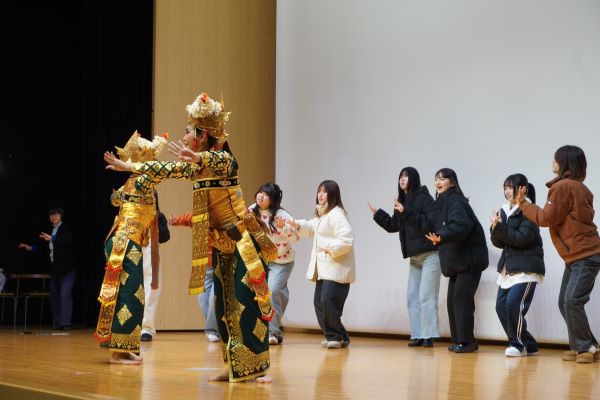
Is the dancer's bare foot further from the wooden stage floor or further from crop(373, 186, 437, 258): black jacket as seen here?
crop(373, 186, 437, 258): black jacket

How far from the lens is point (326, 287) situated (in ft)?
23.0

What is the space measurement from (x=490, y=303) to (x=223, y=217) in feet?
12.7

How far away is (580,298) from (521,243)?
2.76ft

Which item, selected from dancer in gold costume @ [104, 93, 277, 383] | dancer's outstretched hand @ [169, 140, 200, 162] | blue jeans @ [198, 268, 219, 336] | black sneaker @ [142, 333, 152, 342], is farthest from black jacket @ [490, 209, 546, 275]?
black sneaker @ [142, 333, 152, 342]

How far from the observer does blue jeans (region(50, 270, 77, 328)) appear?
31.9 ft

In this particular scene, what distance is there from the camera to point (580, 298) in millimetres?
5656

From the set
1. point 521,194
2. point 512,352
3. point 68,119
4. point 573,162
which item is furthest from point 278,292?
point 68,119

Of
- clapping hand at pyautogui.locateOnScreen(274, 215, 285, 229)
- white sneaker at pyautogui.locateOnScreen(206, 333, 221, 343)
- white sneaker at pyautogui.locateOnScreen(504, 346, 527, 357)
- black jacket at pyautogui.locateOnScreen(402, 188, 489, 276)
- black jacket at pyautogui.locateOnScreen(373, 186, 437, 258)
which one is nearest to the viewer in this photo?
white sneaker at pyautogui.locateOnScreen(504, 346, 527, 357)

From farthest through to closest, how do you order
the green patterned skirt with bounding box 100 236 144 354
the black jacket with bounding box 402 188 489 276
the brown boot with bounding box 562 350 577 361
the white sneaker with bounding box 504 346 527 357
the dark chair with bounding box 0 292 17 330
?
1. the dark chair with bounding box 0 292 17 330
2. the black jacket with bounding box 402 188 489 276
3. the white sneaker with bounding box 504 346 527 357
4. the brown boot with bounding box 562 350 577 361
5. the green patterned skirt with bounding box 100 236 144 354

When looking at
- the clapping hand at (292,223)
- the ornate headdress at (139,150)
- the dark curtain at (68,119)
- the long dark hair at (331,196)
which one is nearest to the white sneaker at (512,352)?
the long dark hair at (331,196)

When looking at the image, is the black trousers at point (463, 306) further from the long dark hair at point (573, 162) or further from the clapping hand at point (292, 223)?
the clapping hand at point (292, 223)

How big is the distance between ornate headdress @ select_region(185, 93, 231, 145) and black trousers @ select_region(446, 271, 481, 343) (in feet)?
9.92

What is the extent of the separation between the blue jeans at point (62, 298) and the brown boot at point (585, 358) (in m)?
6.17

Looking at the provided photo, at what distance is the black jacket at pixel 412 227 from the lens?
7.29 meters
